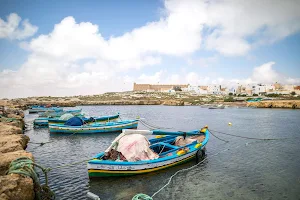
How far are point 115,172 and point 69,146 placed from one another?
12187 millimetres

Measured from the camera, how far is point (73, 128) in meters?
29.0

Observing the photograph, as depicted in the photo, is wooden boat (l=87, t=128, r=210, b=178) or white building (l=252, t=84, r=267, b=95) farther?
Result: white building (l=252, t=84, r=267, b=95)

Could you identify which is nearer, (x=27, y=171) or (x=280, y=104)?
(x=27, y=171)

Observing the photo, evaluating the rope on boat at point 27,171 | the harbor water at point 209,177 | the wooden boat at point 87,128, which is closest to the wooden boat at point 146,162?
the harbor water at point 209,177

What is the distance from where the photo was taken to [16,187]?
25.7ft

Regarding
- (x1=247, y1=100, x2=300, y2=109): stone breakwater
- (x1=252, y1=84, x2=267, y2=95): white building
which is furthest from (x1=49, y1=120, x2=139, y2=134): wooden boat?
(x1=252, y1=84, x2=267, y2=95): white building

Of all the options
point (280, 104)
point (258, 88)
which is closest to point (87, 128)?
point (280, 104)

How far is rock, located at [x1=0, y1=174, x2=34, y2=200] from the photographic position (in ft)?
24.3

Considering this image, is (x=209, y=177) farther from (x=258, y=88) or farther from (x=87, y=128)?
(x=258, y=88)

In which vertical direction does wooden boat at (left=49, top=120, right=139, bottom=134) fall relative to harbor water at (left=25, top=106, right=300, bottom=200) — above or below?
above

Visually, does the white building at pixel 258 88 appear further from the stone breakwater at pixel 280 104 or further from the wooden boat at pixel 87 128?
the wooden boat at pixel 87 128

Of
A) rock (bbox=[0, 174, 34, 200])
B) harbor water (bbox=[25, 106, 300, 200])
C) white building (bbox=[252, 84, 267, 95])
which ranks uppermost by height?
white building (bbox=[252, 84, 267, 95])

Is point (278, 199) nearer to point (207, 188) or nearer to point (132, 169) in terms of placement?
point (207, 188)

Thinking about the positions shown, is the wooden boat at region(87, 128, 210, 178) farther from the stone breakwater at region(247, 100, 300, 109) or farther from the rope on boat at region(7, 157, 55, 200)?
the stone breakwater at region(247, 100, 300, 109)
